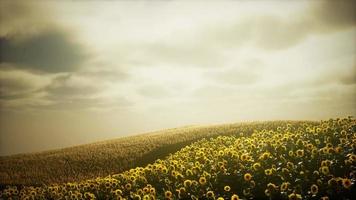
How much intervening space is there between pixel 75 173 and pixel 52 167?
10.2ft

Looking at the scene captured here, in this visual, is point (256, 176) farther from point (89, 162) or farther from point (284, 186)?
point (89, 162)

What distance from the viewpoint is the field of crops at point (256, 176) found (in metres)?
9.43

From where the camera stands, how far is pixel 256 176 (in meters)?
11.0

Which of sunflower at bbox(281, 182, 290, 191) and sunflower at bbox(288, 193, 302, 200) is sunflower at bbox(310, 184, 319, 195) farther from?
sunflower at bbox(281, 182, 290, 191)

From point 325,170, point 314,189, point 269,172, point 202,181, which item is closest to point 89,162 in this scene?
point 202,181

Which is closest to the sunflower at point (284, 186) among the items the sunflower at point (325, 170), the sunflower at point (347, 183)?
the sunflower at point (325, 170)

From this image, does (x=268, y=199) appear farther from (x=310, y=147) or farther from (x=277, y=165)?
(x=310, y=147)

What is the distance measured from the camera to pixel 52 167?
2552 cm

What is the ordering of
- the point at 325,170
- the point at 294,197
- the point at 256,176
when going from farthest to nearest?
the point at 256,176, the point at 325,170, the point at 294,197

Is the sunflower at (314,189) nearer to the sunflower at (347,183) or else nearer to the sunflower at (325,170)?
the sunflower at (347,183)

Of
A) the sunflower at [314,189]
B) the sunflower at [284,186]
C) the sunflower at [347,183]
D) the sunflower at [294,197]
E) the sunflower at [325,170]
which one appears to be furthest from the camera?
the sunflower at [325,170]

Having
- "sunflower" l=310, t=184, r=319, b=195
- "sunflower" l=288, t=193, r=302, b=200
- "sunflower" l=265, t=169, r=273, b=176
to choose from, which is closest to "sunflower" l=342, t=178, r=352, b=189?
"sunflower" l=310, t=184, r=319, b=195

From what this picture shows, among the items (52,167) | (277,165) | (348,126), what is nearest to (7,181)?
(52,167)

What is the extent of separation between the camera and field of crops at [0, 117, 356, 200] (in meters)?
9.43
